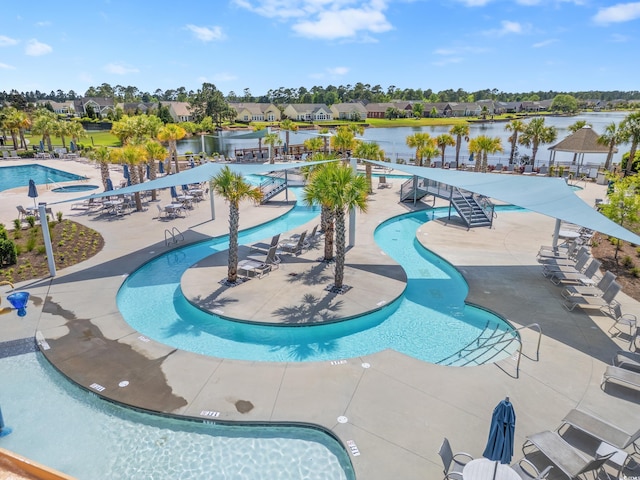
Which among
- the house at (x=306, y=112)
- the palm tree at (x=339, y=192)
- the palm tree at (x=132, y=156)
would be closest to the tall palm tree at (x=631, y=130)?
the palm tree at (x=339, y=192)

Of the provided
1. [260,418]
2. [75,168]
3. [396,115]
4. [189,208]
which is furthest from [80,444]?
[396,115]

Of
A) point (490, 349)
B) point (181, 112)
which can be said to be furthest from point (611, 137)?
point (181, 112)

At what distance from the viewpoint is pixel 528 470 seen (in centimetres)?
601

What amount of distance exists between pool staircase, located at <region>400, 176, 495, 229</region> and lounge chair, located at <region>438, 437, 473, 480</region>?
43.4 ft

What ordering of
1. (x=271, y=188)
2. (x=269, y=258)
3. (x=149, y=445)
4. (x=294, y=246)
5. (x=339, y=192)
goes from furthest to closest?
(x=271, y=188) → (x=294, y=246) → (x=269, y=258) → (x=339, y=192) → (x=149, y=445)

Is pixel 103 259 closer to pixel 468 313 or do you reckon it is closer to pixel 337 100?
pixel 468 313

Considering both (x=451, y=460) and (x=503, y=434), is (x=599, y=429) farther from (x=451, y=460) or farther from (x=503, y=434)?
(x=451, y=460)

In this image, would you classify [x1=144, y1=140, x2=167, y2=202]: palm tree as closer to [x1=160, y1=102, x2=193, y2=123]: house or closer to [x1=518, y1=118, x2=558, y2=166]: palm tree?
[x1=518, y1=118, x2=558, y2=166]: palm tree

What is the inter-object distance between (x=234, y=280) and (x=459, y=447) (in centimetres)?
809

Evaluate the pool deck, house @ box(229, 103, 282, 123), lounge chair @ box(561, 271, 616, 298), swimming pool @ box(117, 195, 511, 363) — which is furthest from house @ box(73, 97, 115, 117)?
lounge chair @ box(561, 271, 616, 298)

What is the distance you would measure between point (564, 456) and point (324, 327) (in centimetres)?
573

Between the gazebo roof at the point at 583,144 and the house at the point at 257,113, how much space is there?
278ft

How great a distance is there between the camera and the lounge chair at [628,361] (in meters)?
7.99

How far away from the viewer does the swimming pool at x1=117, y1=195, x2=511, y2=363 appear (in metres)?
9.59
